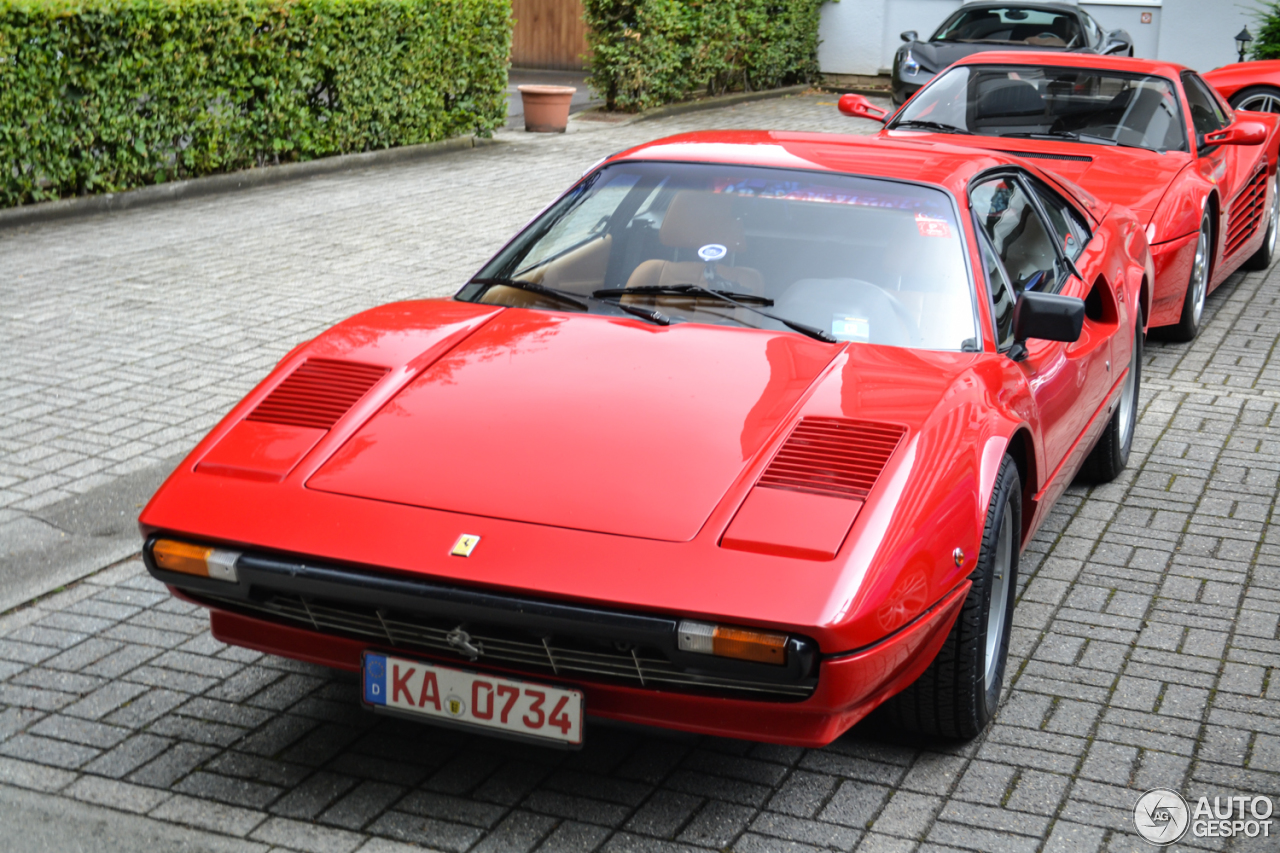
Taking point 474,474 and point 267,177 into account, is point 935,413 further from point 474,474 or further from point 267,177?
point 267,177

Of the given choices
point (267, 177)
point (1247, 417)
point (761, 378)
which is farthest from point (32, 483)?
point (267, 177)

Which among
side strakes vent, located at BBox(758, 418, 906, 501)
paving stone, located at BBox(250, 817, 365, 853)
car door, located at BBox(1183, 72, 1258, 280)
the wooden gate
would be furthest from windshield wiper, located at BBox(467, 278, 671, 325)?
the wooden gate

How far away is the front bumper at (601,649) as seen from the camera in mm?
2682

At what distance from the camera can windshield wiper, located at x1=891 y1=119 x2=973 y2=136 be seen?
8.02 meters

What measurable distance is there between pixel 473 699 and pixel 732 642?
0.61 metres

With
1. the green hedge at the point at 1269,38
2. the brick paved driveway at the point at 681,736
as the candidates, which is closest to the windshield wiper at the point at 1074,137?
the brick paved driveway at the point at 681,736

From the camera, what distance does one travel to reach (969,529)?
10.1 feet

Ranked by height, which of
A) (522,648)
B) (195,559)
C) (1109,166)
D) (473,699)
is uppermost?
(1109,166)

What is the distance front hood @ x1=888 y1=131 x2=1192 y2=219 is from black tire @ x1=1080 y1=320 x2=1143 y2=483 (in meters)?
1.44

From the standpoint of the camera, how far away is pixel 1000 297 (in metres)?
3.96

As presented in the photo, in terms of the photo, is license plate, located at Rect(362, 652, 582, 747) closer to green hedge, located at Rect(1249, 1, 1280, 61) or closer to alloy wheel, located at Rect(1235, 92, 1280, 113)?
alloy wheel, located at Rect(1235, 92, 1280, 113)

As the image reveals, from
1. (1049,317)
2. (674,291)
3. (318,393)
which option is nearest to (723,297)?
(674,291)

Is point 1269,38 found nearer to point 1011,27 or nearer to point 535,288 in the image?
point 1011,27

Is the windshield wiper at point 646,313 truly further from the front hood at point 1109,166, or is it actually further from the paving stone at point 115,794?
the front hood at point 1109,166
